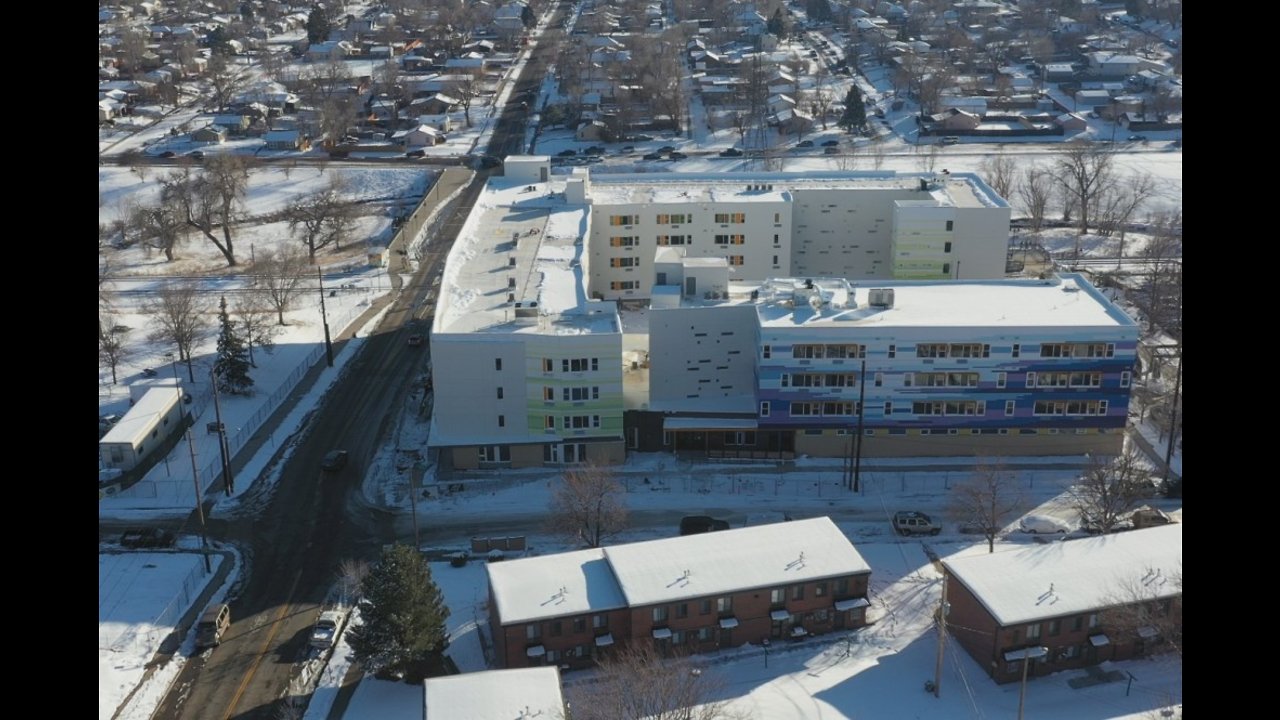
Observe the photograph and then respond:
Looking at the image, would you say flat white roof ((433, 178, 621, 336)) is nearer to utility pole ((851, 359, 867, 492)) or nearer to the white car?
utility pole ((851, 359, 867, 492))

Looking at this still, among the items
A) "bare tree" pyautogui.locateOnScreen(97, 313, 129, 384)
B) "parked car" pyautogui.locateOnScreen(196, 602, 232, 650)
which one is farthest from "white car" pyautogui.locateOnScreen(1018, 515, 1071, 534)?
"bare tree" pyautogui.locateOnScreen(97, 313, 129, 384)

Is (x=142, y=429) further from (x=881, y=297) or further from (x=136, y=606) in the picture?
(x=881, y=297)

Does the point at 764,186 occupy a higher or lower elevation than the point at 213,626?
higher

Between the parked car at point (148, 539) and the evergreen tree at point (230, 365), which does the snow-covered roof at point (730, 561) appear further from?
the evergreen tree at point (230, 365)

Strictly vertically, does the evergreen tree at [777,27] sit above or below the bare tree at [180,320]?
above

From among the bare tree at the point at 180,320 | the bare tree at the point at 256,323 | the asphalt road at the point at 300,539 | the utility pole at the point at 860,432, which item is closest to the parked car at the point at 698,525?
the utility pole at the point at 860,432

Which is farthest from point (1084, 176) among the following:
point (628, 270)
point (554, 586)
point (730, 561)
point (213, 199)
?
point (213, 199)
